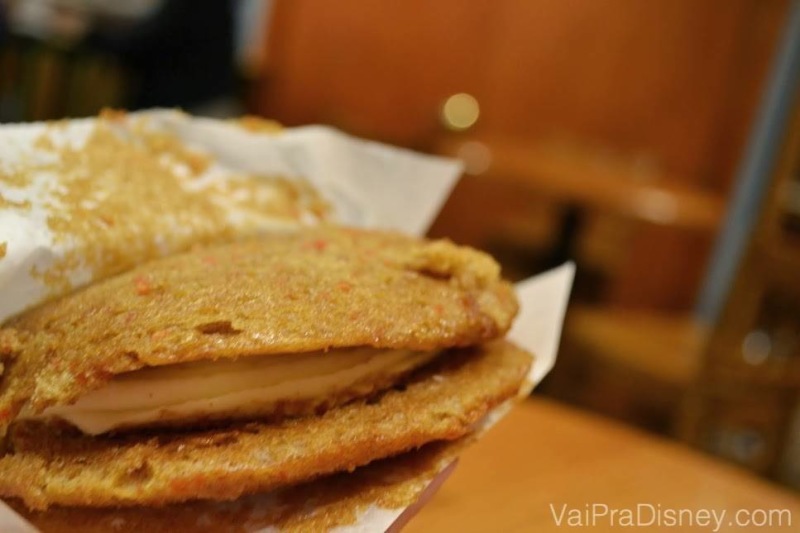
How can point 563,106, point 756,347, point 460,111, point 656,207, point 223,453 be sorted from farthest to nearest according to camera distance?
point 563,106 → point 460,111 → point 656,207 → point 756,347 → point 223,453

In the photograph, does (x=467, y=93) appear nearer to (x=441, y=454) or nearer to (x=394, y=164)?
(x=394, y=164)

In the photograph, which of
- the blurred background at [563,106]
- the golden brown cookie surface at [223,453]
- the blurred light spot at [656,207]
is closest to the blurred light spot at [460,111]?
the blurred background at [563,106]

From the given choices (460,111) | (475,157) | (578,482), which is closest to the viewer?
(578,482)

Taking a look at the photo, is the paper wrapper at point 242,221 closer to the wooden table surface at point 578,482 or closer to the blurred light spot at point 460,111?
the wooden table surface at point 578,482

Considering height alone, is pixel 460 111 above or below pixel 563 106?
below

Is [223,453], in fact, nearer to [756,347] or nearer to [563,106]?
[756,347]

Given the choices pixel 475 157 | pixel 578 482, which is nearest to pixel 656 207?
pixel 475 157
